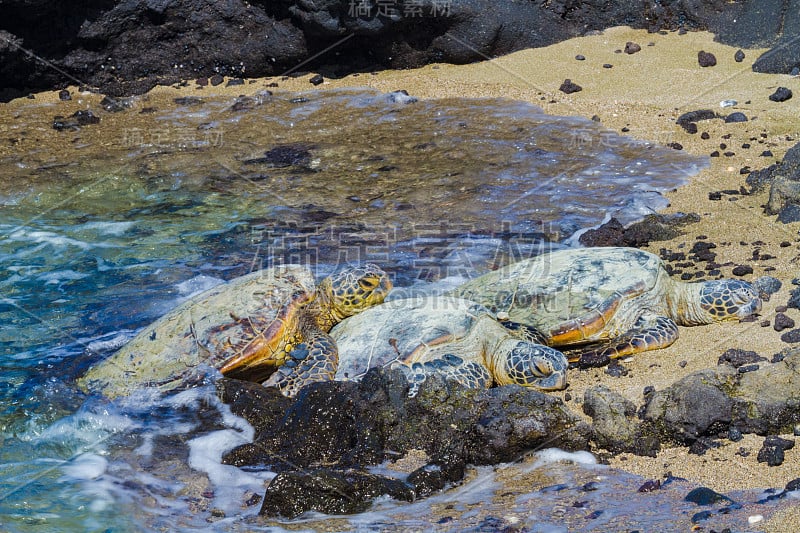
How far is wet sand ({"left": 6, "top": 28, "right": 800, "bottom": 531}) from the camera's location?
14.0 feet

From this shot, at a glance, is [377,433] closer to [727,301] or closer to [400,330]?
[400,330]

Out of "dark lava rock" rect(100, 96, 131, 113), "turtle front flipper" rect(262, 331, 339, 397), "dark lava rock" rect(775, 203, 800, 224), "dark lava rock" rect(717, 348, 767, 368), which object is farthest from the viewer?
"dark lava rock" rect(100, 96, 131, 113)

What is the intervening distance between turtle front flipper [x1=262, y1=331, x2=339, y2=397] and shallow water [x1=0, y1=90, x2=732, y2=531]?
20.9 inches

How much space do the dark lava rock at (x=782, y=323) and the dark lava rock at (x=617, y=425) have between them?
51.4 inches

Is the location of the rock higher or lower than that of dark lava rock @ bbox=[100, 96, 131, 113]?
lower

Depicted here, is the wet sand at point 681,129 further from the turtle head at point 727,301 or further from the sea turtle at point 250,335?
the sea turtle at point 250,335

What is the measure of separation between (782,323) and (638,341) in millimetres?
877

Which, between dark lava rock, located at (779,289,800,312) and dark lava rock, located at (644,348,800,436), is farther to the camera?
dark lava rock, located at (779,289,800,312)

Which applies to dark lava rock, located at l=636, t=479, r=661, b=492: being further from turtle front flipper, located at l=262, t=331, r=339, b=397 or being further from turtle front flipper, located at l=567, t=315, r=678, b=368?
turtle front flipper, located at l=262, t=331, r=339, b=397

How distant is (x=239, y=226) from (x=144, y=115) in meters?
3.95

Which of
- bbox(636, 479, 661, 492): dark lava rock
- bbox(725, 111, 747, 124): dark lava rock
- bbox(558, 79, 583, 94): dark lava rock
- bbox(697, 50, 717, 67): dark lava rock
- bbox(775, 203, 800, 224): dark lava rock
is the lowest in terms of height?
bbox(636, 479, 661, 492): dark lava rock

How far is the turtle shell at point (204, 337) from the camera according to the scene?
230 inches

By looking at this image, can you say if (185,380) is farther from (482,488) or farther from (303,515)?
(482,488)

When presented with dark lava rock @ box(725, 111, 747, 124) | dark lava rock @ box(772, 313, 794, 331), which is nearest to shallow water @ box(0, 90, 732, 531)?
dark lava rock @ box(725, 111, 747, 124)
